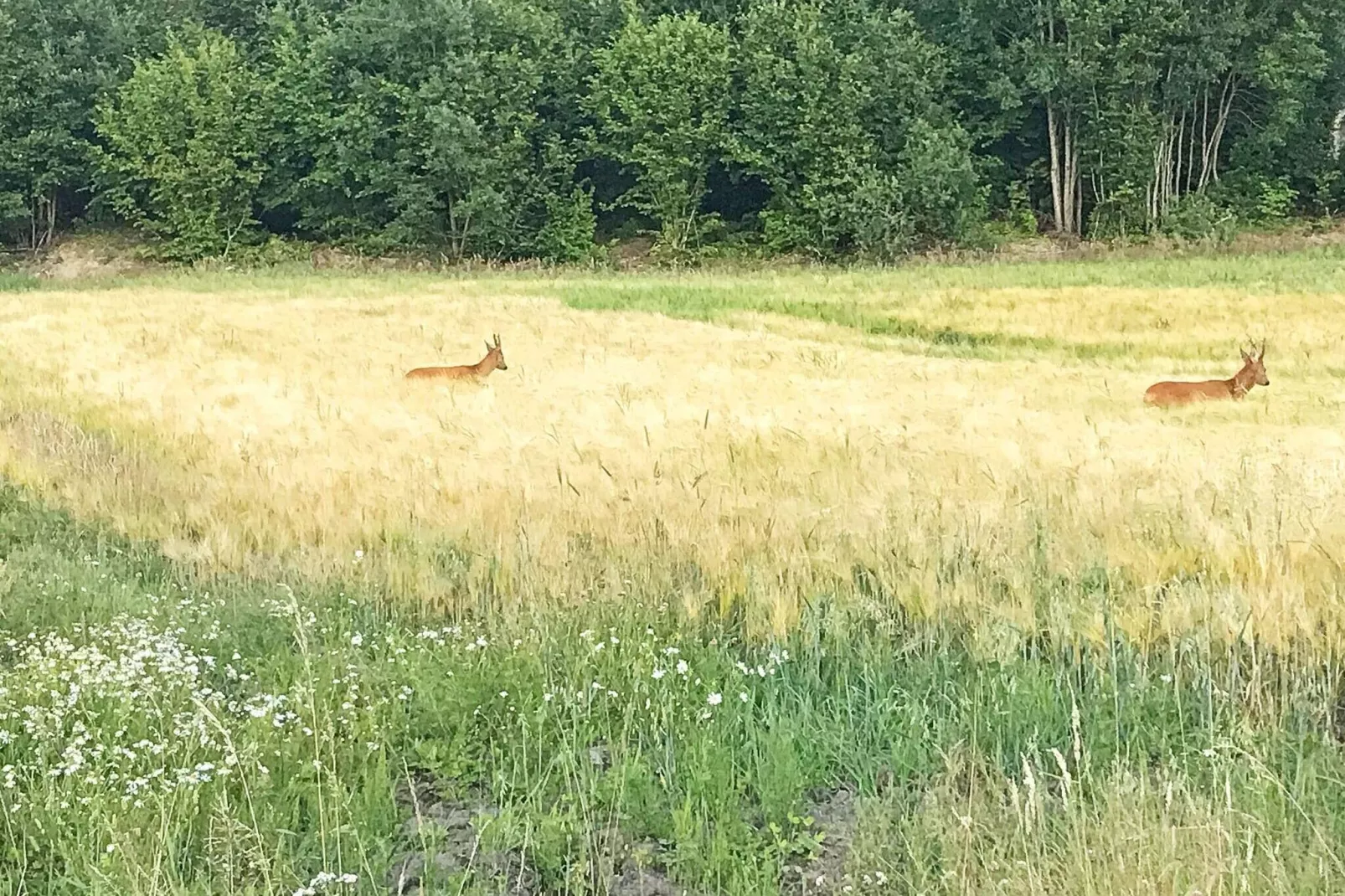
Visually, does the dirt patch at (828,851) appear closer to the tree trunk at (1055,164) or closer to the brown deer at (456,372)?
the brown deer at (456,372)

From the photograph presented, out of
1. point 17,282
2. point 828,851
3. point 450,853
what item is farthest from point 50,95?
point 828,851

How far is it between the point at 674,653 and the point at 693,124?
4724cm

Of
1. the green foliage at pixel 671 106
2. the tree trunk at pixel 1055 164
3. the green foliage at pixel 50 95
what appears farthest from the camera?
the green foliage at pixel 50 95

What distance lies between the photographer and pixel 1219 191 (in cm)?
4944

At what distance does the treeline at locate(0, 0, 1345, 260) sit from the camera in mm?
46750

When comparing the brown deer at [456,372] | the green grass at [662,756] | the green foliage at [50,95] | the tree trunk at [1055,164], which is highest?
the green foliage at [50,95]

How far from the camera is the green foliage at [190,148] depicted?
51625 mm

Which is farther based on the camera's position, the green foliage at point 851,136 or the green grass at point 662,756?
the green foliage at point 851,136

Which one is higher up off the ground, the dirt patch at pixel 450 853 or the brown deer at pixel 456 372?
the brown deer at pixel 456 372

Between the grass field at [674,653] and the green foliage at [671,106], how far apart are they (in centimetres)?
3879

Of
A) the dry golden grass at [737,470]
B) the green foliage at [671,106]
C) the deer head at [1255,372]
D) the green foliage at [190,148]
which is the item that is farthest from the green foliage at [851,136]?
the deer head at [1255,372]

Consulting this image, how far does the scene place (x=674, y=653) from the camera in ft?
16.1

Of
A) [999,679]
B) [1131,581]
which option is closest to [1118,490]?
[1131,581]

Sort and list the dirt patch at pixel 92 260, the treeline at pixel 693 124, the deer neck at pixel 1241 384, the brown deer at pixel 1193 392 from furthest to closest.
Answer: the dirt patch at pixel 92 260 < the treeline at pixel 693 124 < the deer neck at pixel 1241 384 < the brown deer at pixel 1193 392
